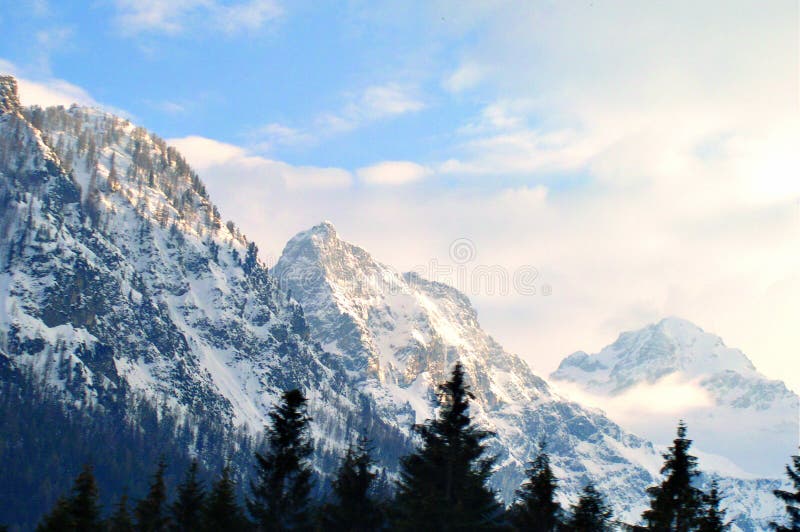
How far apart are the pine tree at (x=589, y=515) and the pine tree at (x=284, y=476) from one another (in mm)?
13709

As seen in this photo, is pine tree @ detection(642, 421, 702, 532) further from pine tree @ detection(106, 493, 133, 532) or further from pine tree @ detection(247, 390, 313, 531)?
pine tree @ detection(106, 493, 133, 532)

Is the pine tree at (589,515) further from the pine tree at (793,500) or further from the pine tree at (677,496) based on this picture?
Answer: the pine tree at (793,500)

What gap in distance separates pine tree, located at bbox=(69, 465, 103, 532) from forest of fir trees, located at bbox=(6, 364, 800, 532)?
2.3 inches

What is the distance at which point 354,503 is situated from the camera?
49719mm

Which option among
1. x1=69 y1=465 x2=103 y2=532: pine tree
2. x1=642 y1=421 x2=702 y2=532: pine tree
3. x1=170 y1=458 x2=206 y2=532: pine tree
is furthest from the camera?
x1=170 y1=458 x2=206 y2=532: pine tree

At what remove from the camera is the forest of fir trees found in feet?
146

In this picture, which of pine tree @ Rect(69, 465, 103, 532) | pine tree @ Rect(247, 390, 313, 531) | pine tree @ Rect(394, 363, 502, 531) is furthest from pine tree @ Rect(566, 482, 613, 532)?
pine tree @ Rect(69, 465, 103, 532)

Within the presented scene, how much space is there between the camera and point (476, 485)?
45.0m

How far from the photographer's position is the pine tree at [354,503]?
161 ft

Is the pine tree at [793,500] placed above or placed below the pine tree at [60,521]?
above

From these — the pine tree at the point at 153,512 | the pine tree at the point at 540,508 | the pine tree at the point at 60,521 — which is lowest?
the pine tree at the point at 60,521

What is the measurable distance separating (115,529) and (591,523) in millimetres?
35083

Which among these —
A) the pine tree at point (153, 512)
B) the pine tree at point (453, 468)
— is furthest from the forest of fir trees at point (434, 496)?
the pine tree at point (153, 512)

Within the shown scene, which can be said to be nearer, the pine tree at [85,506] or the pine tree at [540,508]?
the pine tree at [540,508]
